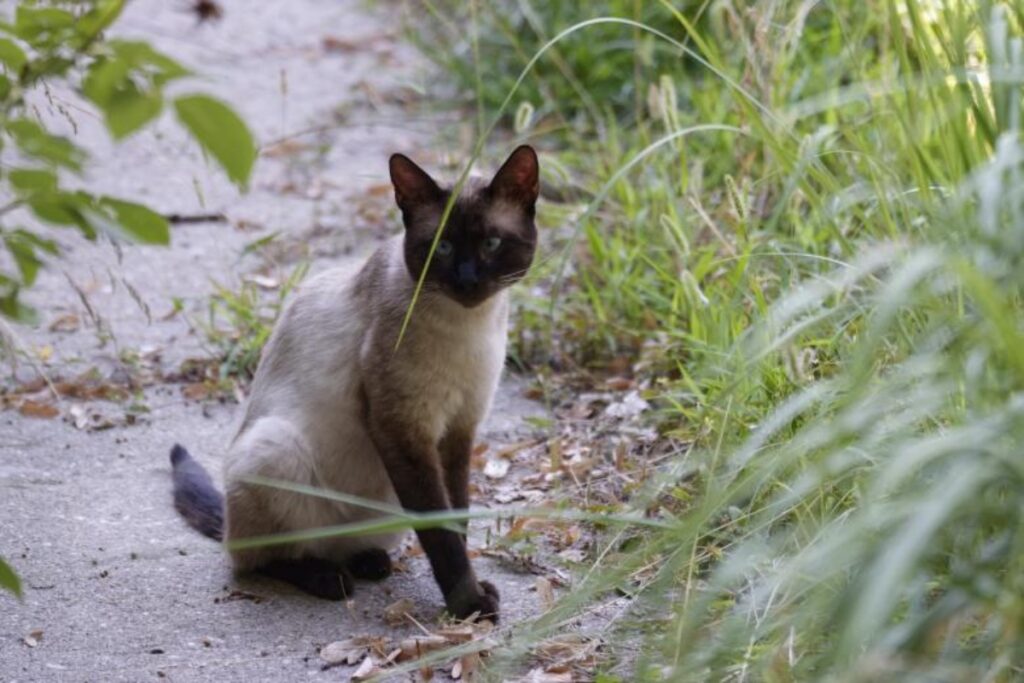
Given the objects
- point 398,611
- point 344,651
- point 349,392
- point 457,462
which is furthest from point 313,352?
point 344,651

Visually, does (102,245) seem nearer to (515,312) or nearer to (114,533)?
(515,312)

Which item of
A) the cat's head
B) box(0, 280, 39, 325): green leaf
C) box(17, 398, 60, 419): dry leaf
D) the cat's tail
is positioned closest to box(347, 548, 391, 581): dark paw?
the cat's tail

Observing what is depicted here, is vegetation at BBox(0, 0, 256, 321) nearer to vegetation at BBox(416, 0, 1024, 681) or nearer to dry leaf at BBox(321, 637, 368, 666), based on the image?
vegetation at BBox(416, 0, 1024, 681)

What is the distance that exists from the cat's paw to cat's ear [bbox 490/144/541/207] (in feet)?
2.70

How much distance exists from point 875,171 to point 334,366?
1219 mm

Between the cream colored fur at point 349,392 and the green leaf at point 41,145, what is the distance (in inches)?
56.7

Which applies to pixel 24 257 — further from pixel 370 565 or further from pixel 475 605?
pixel 370 565

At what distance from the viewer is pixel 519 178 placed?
3.06m

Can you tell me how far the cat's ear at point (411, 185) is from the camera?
3.05m

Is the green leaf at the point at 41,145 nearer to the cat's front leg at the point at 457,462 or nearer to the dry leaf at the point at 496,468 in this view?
the cat's front leg at the point at 457,462

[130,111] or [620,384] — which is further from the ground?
[130,111]

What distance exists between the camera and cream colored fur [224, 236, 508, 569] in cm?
305

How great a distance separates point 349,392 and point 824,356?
3.39 feet

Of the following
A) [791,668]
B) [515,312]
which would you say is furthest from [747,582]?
[515,312]
